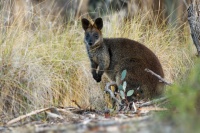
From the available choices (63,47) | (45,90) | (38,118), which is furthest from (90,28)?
(38,118)

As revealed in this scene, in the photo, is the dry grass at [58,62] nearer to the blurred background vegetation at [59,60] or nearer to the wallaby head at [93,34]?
the blurred background vegetation at [59,60]

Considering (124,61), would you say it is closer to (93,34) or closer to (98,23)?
(93,34)

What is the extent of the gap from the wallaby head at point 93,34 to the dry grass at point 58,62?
0.39 meters

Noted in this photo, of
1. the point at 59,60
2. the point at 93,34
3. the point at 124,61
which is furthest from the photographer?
the point at 93,34

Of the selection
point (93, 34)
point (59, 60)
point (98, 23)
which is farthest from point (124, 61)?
point (59, 60)

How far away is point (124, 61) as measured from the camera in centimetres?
819

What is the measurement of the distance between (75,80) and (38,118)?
2.22 meters

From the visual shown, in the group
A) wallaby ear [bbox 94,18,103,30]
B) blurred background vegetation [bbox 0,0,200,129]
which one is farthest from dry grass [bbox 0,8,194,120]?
wallaby ear [bbox 94,18,103,30]

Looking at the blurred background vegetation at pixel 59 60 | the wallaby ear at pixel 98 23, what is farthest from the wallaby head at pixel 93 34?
the blurred background vegetation at pixel 59 60

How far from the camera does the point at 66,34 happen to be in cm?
951

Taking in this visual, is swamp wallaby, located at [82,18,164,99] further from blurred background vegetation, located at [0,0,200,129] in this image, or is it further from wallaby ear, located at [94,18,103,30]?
blurred background vegetation, located at [0,0,200,129]

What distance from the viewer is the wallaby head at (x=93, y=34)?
8484 millimetres

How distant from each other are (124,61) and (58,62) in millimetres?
991

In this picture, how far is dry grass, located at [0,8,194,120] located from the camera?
→ 7.41m
